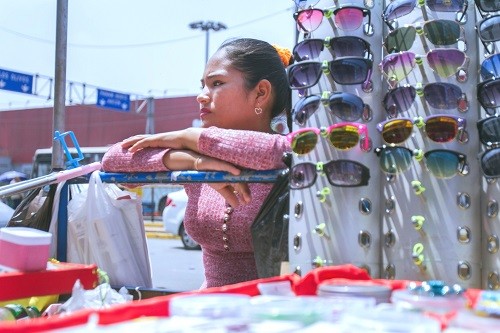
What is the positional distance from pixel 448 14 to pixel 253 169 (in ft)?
1.85

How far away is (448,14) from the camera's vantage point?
1.23m

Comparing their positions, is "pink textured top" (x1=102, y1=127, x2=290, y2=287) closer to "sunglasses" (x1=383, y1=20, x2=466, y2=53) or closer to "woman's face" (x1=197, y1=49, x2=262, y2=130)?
"woman's face" (x1=197, y1=49, x2=262, y2=130)

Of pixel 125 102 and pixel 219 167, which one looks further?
pixel 125 102

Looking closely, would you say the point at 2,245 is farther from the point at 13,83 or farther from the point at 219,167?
the point at 13,83

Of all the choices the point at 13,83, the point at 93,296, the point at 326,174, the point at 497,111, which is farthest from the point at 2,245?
the point at 13,83

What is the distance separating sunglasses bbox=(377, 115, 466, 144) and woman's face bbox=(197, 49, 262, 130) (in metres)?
0.68

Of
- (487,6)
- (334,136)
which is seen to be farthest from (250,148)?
(487,6)

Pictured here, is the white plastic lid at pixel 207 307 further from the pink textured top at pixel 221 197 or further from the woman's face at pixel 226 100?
the woman's face at pixel 226 100

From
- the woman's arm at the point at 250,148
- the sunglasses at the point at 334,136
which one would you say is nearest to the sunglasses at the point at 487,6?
the sunglasses at the point at 334,136

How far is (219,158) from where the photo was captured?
1.44 metres

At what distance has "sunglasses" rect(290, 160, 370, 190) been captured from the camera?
3.93ft

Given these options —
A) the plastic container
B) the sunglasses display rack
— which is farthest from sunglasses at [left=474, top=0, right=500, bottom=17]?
the plastic container

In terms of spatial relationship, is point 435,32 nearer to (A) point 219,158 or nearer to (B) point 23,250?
(A) point 219,158

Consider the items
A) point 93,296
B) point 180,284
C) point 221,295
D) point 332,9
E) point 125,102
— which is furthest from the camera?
point 125,102
